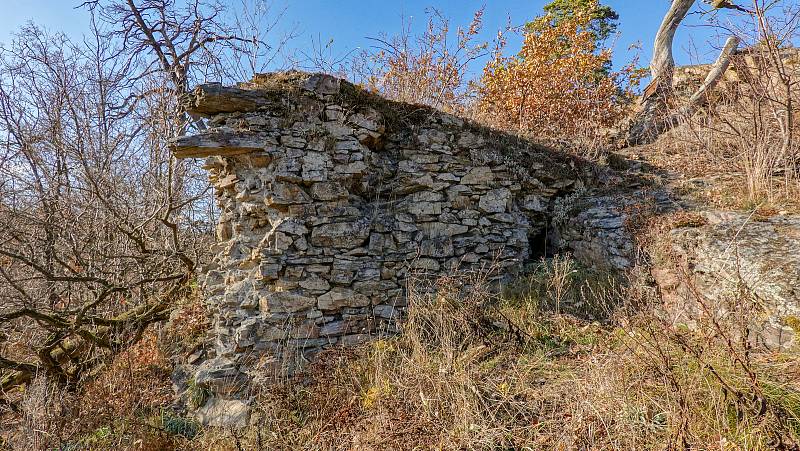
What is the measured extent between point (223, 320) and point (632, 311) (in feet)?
13.8

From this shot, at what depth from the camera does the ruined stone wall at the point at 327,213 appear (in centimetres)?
411

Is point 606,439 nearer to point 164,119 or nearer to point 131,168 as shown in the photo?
point 164,119

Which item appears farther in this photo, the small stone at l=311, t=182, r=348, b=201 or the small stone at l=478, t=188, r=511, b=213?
the small stone at l=478, t=188, r=511, b=213

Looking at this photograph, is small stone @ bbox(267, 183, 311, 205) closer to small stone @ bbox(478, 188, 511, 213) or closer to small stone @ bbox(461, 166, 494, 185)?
small stone @ bbox(461, 166, 494, 185)

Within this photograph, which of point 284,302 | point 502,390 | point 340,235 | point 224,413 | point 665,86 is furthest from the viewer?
point 665,86

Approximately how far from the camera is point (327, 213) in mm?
4387

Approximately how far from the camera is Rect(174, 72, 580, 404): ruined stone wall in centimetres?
411

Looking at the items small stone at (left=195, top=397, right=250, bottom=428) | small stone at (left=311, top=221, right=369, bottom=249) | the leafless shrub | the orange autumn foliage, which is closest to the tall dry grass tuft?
the leafless shrub

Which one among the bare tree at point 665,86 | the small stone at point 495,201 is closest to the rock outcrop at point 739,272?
the small stone at point 495,201

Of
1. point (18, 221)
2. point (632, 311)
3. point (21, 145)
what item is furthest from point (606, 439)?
point (21, 145)

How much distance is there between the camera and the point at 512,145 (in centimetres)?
547

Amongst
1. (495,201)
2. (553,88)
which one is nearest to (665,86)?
(553,88)

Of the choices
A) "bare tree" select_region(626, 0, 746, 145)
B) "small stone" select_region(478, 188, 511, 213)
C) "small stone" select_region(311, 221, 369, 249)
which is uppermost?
"bare tree" select_region(626, 0, 746, 145)

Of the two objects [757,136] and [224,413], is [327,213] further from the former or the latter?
[757,136]
